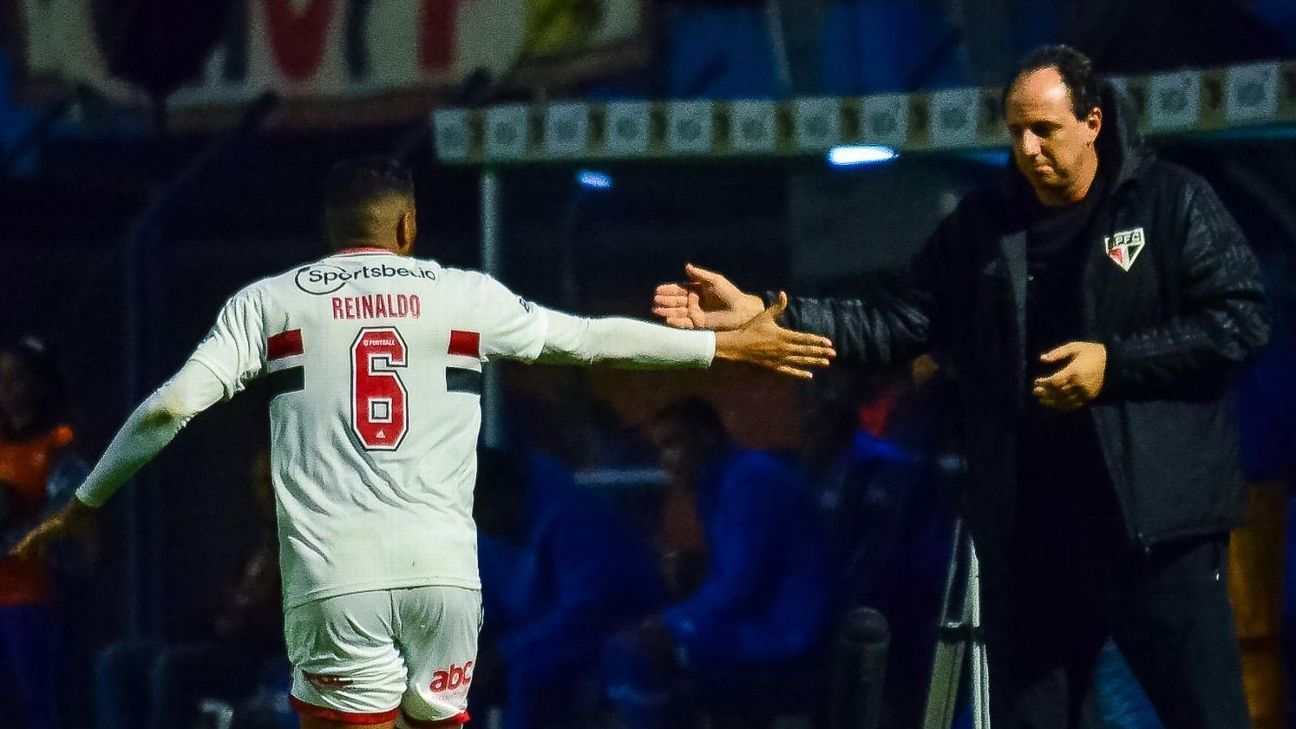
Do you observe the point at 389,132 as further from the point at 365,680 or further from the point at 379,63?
the point at 365,680

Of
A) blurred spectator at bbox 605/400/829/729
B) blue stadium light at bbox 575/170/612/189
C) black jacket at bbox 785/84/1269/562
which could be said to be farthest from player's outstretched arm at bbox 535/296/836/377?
blue stadium light at bbox 575/170/612/189

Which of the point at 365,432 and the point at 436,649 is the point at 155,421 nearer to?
the point at 365,432

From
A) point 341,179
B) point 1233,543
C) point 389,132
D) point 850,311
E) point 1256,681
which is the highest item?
point 389,132

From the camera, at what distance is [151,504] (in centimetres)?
704

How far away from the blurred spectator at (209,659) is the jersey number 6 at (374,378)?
8.34 ft

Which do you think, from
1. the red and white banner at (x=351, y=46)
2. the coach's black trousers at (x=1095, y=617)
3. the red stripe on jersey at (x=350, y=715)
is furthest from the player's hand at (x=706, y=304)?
the red and white banner at (x=351, y=46)

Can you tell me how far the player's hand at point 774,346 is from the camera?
432cm

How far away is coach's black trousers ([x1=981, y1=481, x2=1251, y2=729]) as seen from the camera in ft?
12.9

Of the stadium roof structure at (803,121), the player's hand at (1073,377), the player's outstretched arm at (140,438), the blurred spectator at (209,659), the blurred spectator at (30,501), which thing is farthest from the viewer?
the blurred spectator at (30,501)

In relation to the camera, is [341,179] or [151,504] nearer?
[341,179]

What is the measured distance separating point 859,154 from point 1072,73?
77.1 inches

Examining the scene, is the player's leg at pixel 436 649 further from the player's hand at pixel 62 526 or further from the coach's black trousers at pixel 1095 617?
the coach's black trousers at pixel 1095 617

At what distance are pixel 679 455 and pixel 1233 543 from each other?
160cm

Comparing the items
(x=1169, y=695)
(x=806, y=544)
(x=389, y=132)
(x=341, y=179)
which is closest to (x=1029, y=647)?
(x=1169, y=695)
